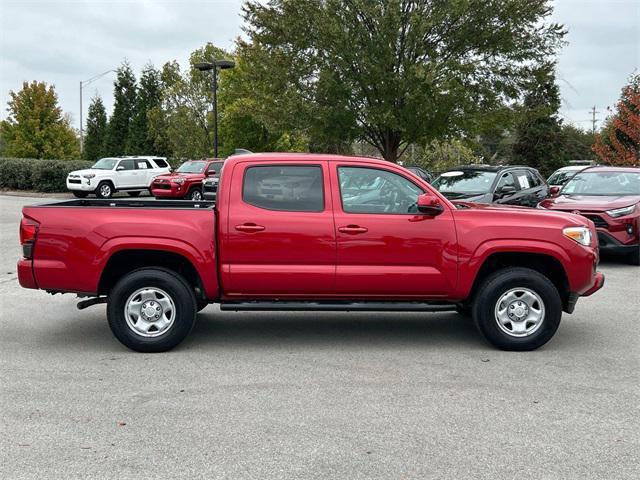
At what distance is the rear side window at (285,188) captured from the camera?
6.19 metres

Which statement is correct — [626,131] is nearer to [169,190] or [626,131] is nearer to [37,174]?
[169,190]

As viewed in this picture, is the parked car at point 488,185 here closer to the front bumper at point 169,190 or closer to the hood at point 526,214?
the hood at point 526,214

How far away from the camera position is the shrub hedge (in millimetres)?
30969

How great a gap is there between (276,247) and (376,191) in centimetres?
108

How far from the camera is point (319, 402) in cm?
482

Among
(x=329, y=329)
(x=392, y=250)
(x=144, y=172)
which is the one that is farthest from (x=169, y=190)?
(x=392, y=250)

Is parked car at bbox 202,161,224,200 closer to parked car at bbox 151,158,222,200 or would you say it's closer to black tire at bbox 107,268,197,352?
parked car at bbox 151,158,222,200

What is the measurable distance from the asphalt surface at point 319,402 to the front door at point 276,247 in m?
0.64

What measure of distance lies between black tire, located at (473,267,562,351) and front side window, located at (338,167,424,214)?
1.05 metres

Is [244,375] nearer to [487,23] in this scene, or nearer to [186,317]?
[186,317]

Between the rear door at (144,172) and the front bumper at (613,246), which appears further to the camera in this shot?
→ the rear door at (144,172)

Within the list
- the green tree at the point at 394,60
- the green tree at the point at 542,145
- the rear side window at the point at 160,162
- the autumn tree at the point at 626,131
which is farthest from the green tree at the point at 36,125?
the autumn tree at the point at 626,131

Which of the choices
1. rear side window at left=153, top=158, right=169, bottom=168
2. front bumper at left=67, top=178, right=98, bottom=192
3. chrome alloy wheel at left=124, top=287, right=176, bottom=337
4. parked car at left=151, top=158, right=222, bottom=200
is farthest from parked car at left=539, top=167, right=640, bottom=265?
rear side window at left=153, top=158, right=169, bottom=168

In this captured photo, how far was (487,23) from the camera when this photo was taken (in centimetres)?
2036
